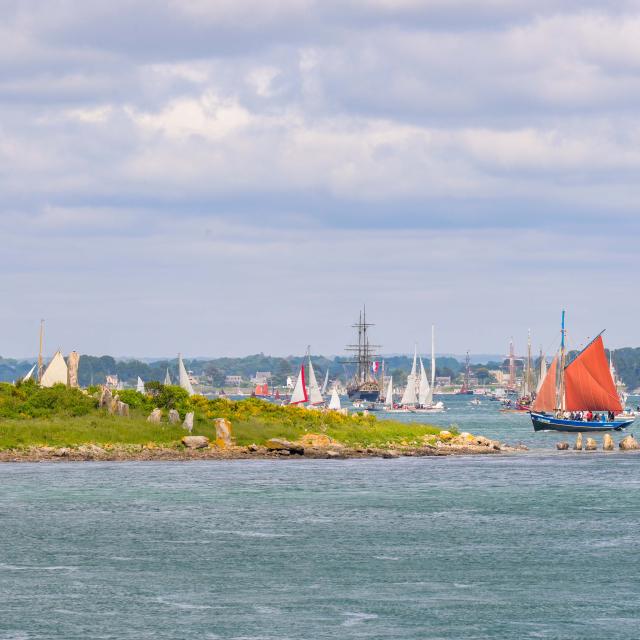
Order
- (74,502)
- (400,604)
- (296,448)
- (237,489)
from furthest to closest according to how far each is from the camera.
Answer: (296,448)
(237,489)
(74,502)
(400,604)

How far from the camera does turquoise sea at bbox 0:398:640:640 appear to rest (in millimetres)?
46875

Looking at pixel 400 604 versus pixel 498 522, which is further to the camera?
pixel 498 522

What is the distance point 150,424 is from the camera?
369ft

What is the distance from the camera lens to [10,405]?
374 ft

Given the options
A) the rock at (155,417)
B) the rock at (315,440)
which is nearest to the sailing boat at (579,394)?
the rock at (315,440)

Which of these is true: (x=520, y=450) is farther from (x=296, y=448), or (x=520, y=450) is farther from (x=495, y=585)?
(x=495, y=585)

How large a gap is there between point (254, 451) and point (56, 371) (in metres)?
29.6

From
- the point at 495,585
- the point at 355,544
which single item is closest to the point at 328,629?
the point at 495,585

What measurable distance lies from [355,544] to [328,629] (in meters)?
18.8

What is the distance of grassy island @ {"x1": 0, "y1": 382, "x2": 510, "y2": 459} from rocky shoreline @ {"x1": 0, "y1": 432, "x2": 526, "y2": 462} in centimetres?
35

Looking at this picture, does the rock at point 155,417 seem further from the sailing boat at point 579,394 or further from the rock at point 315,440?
the sailing boat at point 579,394

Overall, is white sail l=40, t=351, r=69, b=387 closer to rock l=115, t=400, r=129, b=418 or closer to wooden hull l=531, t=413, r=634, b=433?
rock l=115, t=400, r=129, b=418

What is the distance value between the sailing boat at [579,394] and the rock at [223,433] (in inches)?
1887

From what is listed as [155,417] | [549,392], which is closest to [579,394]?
[549,392]
